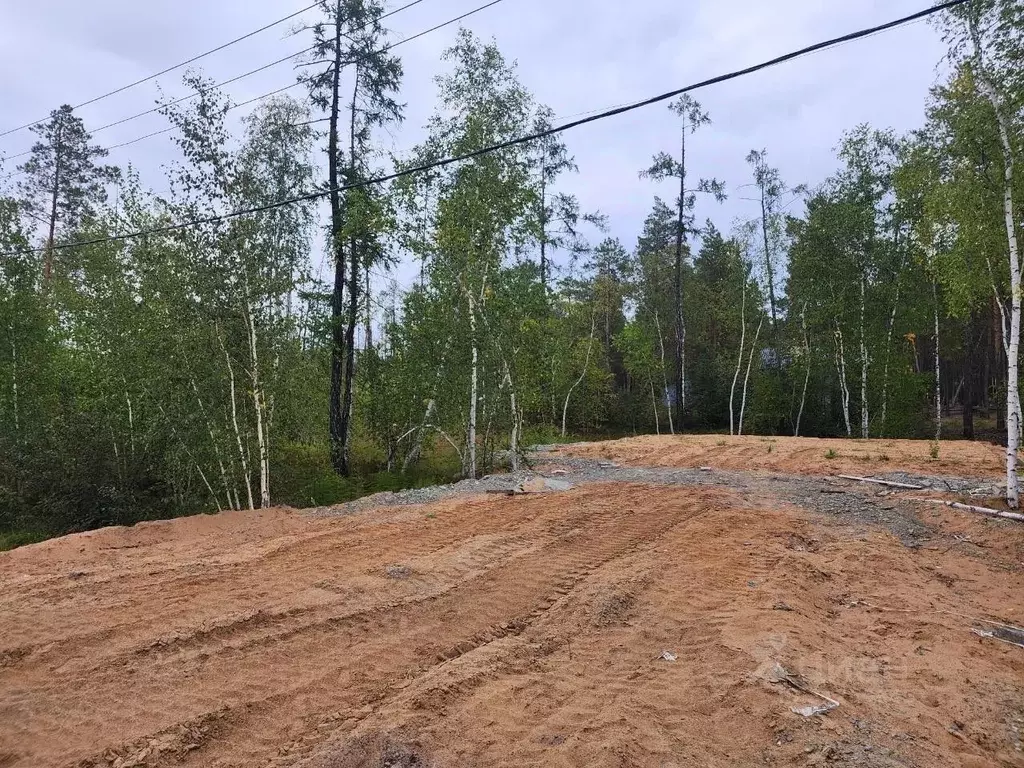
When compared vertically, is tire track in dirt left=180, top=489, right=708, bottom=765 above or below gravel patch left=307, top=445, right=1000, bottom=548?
below

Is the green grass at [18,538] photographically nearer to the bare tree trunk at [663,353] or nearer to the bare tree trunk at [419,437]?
the bare tree trunk at [419,437]

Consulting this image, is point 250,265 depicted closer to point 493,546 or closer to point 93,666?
point 493,546

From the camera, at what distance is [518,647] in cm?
417

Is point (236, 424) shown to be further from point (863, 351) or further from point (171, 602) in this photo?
point (863, 351)

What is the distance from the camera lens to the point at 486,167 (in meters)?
11.7

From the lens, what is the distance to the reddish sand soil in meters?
11.2

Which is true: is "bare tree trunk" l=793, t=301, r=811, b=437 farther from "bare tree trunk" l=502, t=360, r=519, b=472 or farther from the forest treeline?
"bare tree trunk" l=502, t=360, r=519, b=472

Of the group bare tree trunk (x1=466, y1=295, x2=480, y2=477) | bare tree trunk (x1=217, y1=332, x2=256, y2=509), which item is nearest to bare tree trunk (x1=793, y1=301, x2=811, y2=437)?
bare tree trunk (x1=466, y1=295, x2=480, y2=477)

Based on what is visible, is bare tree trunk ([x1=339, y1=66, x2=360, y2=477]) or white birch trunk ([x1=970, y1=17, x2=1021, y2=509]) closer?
white birch trunk ([x1=970, y1=17, x2=1021, y2=509])

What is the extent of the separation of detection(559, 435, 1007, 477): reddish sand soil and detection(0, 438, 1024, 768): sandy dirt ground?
4404 mm

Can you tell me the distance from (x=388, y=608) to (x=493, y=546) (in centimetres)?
180

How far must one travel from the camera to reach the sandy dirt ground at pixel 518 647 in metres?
3.08

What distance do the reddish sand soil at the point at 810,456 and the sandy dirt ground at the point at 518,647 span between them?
4404 mm

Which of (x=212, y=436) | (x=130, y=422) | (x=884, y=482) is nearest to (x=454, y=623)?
(x=212, y=436)
